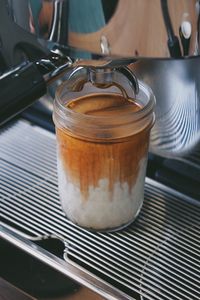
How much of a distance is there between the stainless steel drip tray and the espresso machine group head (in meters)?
0.09

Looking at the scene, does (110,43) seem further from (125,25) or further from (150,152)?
(150,152)

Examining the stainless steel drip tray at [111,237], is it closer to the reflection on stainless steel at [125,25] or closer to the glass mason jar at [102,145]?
the glass mason jar at [102,145]

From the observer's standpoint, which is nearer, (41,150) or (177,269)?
(177,269)

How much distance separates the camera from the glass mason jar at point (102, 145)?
0.36m

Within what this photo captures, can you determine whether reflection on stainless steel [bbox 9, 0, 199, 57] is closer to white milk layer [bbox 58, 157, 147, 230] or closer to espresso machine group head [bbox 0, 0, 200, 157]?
espresso machine group head [bbox 0, 0, 200, 157]

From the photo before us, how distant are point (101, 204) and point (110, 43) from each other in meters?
0.13

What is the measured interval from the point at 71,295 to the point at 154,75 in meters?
0.17

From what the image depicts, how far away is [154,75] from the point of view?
0.41 metres

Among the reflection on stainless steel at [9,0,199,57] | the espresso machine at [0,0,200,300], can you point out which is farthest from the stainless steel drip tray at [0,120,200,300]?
the reflection on stainless steel at [9,0,199,57]

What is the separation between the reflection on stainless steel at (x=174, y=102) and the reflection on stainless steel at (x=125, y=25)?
0.23ft

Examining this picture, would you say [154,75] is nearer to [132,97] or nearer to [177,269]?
[132,97]

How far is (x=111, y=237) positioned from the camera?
0.40 metres

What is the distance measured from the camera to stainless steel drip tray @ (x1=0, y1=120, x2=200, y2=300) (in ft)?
1.18

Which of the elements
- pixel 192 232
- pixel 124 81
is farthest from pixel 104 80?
pixel 192 232
